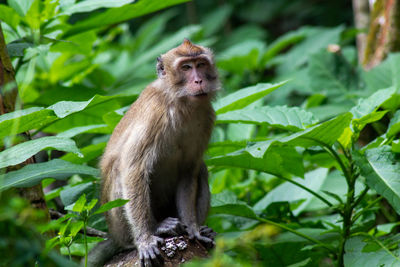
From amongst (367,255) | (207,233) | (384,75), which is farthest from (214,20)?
(367,255)

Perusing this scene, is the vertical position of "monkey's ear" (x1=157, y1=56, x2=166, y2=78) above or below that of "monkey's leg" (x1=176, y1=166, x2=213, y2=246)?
above

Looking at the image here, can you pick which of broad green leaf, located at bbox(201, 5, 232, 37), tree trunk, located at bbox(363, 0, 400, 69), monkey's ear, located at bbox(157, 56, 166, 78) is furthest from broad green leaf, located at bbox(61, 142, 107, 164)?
broad green leaf, located at bbox(201, 5, 232, 37)

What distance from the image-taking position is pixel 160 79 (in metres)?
5.84

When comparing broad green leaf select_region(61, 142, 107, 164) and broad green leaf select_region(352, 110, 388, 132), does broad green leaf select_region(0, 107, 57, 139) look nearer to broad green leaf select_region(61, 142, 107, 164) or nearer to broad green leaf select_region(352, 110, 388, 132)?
broad green leaf select_region(61, 142, 107, 164)

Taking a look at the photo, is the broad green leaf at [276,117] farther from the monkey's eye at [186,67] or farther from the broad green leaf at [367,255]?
the broad green leaf at [367,255]

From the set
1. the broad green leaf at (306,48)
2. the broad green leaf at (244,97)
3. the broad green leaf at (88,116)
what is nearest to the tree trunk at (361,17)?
the broad green leaf at (306,48)

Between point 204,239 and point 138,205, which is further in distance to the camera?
point 138,205

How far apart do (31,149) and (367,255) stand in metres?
2.84

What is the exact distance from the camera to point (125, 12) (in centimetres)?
590

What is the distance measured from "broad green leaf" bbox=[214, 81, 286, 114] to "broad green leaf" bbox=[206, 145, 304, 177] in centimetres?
50

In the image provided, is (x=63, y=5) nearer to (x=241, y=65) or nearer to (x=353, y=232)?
(x=353, y=232)

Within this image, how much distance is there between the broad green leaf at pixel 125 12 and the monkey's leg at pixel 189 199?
1.64 meters

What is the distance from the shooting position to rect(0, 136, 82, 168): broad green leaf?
3.69 m

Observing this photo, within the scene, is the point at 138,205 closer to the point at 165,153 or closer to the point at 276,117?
the point at 165,153
